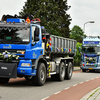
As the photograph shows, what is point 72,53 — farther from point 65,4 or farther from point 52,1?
point 65,4

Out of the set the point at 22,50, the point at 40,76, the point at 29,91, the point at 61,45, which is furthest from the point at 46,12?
the point at 29,91

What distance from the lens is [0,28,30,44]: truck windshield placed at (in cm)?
1266

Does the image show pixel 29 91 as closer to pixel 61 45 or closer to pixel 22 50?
pixel 22 50

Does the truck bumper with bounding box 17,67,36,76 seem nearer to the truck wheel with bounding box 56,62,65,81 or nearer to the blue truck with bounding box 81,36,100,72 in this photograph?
the truck wheel with bounding box 56,62,65,81

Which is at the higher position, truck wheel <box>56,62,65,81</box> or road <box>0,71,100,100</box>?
truck wheel <box>56,62,65,81</box>

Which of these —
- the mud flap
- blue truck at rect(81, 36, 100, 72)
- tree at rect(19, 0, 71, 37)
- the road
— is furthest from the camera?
tree at rect(19, 0, 71, 37)

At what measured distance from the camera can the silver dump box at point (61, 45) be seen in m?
15.4

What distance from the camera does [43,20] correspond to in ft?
162

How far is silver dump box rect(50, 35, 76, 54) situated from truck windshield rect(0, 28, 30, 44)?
8.38ft

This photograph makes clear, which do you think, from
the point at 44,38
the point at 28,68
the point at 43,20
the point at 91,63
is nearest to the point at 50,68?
the point at 44,38

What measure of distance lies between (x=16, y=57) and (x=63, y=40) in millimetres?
5396

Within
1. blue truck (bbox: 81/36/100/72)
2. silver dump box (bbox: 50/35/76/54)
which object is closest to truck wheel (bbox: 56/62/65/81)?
silver dump box (bbox: 50/35/76/54)

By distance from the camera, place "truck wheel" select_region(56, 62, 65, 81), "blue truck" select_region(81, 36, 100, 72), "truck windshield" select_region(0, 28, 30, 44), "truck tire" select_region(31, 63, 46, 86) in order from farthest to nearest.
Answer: "blue truck" select_region(81, 36, 100, 72), "truck wheel" select_region(56, 62, 65, 81), "truck tire" select_region(31, 63, 46, 86), "truck windshield" select_region(0, 28, 30, 44)

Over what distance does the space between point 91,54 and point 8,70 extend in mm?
18354
